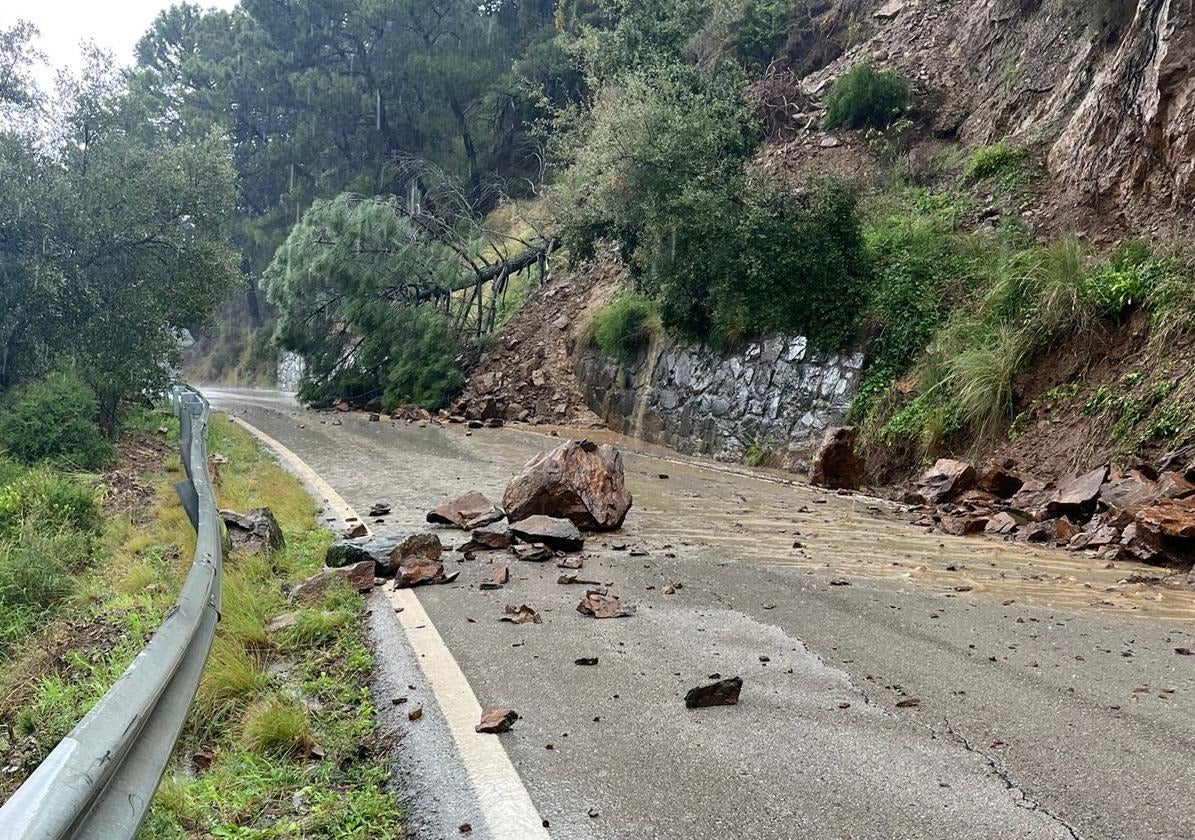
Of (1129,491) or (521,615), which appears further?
(1129,491)

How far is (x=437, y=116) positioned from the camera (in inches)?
1832

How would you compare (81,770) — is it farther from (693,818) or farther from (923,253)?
(923,253)

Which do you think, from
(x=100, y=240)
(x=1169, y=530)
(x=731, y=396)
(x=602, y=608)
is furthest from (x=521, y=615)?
(x=100, y=240)

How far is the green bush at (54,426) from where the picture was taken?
13.8 meters

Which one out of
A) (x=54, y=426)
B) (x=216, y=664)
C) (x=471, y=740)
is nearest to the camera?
(x=471, y=740)

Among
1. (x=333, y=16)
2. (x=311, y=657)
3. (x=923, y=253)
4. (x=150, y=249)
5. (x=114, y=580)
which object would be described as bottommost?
(x=114, y=580)

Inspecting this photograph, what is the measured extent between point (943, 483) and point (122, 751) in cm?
966

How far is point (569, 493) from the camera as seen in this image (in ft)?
28.6

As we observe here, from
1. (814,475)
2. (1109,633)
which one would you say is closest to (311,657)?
(1109,633)

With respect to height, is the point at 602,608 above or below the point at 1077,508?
below

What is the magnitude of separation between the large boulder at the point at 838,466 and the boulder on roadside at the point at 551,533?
6.21 metres

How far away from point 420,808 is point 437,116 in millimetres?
47348

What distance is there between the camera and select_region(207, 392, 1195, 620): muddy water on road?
258 inches

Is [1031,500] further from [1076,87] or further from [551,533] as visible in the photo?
[1076,87]
